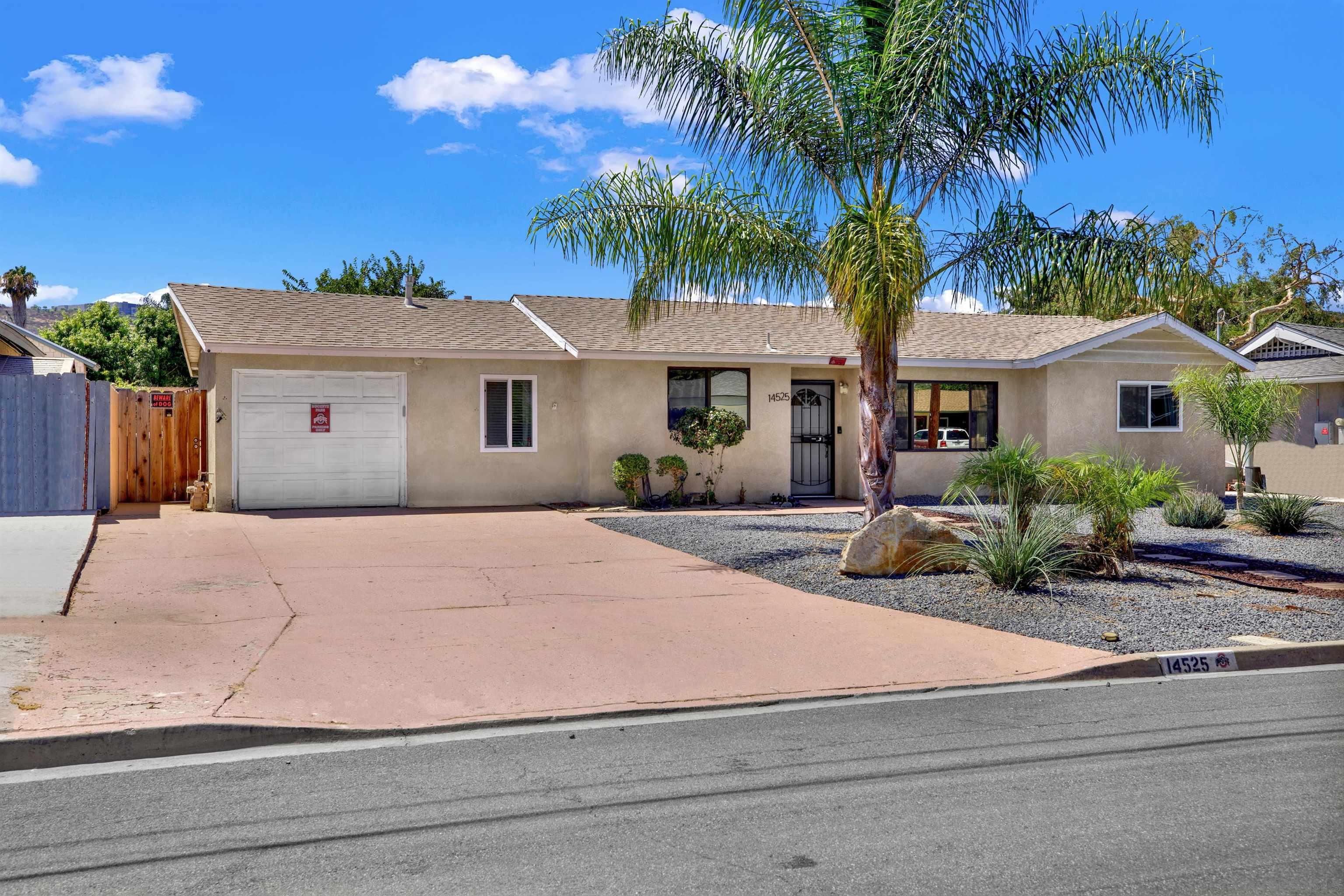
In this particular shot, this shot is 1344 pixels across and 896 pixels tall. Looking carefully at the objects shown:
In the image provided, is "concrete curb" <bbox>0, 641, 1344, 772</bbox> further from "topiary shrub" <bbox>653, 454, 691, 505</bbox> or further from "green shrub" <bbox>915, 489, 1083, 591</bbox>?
"topiary shrub" <bbox>653, 454, 691, 505</bbox>

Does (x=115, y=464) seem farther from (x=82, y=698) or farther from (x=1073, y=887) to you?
(x=1073, y=887)

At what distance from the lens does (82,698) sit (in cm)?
584

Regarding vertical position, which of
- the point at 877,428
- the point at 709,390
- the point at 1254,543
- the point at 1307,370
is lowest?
the point at 1254,543

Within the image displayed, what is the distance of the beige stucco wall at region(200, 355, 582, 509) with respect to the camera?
1739 cm

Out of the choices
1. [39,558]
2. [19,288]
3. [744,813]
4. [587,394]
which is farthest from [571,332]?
[19,288]

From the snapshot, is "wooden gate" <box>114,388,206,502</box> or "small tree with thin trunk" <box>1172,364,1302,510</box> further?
"wooden gate" <box>114,388,206,502</box>

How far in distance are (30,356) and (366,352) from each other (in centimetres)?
739

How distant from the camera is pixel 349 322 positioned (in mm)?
18109

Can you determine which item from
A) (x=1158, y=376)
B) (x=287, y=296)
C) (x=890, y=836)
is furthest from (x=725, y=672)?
(x=1158, y=376)

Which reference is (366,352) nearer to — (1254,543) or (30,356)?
(30,356)

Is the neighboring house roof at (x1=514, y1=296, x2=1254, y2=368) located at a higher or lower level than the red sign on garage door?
higher

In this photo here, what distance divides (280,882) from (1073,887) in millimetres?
2779

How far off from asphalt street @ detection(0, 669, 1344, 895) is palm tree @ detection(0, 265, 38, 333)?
183ft

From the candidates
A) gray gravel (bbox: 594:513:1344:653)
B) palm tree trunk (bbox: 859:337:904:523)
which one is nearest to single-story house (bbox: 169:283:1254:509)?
palm tree trunk (bbox: 859:337:904:523)
